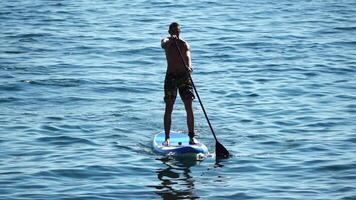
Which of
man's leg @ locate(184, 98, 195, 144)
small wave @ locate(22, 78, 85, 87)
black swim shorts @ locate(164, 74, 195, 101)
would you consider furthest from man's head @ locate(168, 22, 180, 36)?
small wave @ locate(22, 78, 85, 87)

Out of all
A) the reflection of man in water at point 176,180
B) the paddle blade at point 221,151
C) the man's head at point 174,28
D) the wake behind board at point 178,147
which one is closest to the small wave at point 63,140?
the wake behind board at point 178,147

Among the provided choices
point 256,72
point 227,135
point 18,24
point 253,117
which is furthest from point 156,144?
point 18,24

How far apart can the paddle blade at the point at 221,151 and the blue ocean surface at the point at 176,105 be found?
148mm

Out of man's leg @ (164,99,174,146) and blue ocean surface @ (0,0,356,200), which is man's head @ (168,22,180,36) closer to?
man's leg @ (164,99,174,146)

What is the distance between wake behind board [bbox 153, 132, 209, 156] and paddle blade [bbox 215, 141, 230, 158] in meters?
0.25

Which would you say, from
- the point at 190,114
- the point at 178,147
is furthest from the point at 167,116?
the point at 178,147

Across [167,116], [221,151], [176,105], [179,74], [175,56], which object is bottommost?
[176,105]

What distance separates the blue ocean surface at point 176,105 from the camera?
44.0 feet

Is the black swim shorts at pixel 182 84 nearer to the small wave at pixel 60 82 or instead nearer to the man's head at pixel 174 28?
the man's head at pixel 174 28

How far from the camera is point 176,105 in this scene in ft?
65.1

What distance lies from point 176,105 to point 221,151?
5.23 metres

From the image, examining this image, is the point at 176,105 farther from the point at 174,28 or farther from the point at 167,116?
the point at 174,28

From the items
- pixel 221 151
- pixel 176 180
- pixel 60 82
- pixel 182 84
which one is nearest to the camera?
pixel 176 180

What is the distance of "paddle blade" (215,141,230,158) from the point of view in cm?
1469
